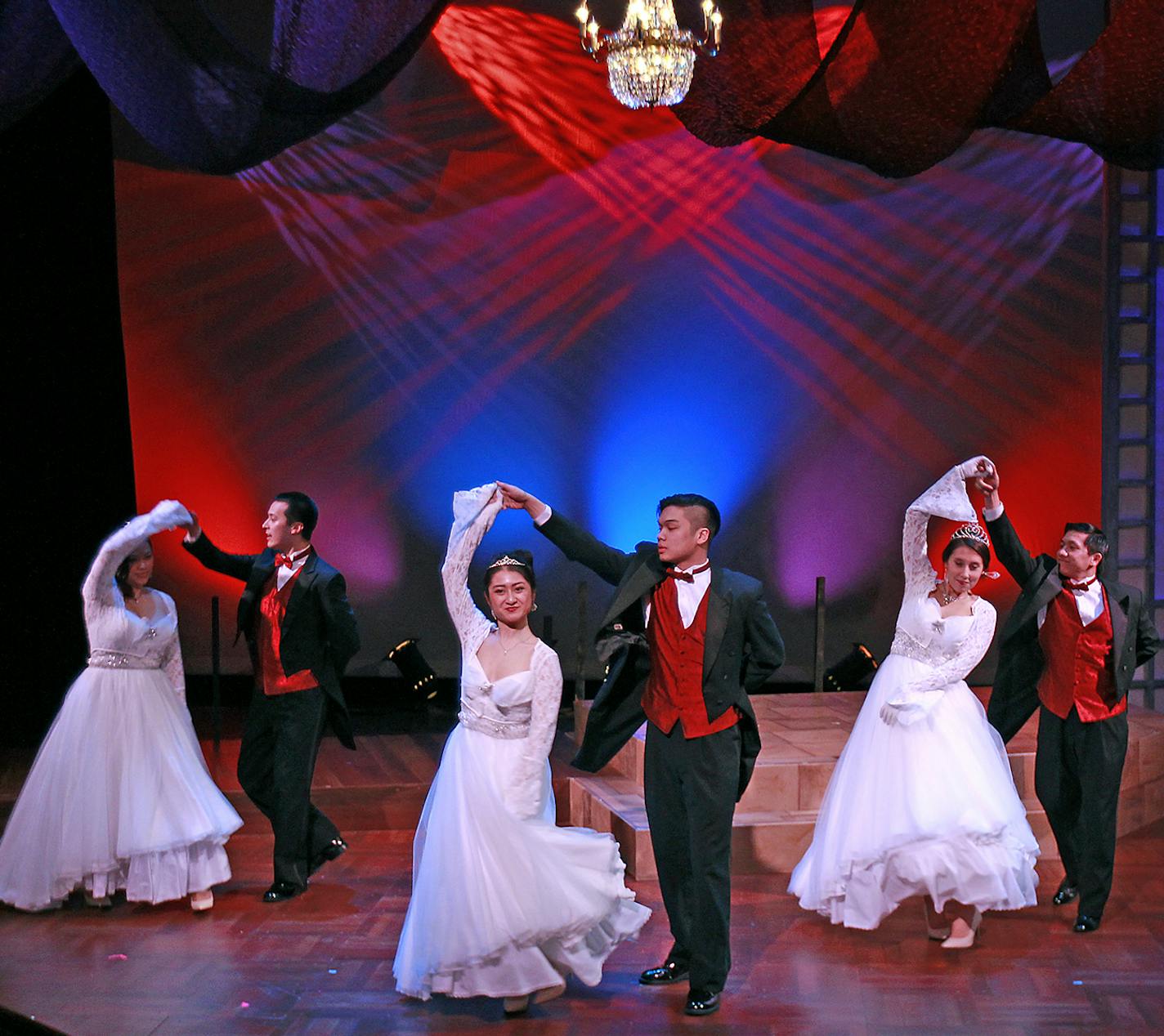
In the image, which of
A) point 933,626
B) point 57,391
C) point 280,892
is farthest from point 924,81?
point 57,391

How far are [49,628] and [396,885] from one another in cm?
270

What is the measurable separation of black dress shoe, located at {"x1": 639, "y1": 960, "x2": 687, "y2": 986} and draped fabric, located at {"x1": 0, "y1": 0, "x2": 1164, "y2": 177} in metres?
2.53

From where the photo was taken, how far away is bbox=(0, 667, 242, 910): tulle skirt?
5.02 m

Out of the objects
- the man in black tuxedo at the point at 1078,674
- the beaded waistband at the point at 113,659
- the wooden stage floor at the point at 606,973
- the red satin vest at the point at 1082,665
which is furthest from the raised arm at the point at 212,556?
the red satin vest at the point at 1082,665

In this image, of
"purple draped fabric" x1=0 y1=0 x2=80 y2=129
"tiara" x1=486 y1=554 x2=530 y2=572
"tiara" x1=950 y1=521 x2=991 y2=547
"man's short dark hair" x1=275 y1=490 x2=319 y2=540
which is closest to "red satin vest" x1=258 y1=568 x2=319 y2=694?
"man's short dark hair" x1=275 y1=490 x2=319 y2=540

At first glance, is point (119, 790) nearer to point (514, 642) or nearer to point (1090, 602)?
point (514, 642)

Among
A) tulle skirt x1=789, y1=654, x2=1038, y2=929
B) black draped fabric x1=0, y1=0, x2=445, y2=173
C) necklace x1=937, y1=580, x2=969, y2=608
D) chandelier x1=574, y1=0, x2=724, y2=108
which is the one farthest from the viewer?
chandelier x1=574, y1=0, x2=724, y2=108

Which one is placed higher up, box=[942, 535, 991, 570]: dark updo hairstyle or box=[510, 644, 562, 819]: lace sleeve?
box=[942, 535, 991, 570]: dark updo hairstyle

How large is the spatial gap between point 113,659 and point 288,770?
0.73m

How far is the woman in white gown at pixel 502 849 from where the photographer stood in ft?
13.0

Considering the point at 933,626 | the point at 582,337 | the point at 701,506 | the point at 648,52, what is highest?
the point at 648,52

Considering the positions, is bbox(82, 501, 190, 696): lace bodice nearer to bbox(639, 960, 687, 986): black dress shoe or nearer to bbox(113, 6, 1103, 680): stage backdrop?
bbox(639, 960, 687, 986): black dress shoe

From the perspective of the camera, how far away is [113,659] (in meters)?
5.17

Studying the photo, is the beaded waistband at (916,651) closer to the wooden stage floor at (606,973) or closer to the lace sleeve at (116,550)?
the wooden stage floor at (606,973)
